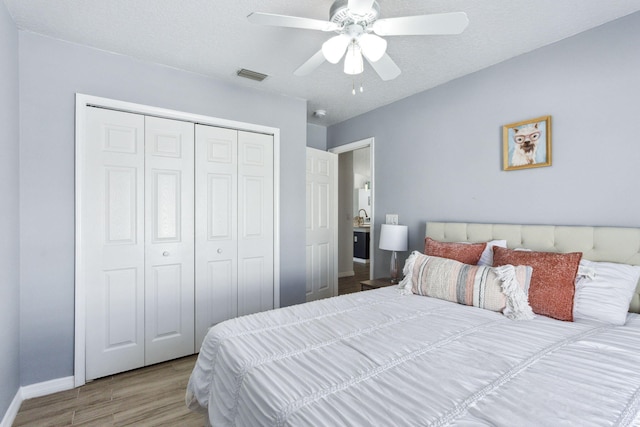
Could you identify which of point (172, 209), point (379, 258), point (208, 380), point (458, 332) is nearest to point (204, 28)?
point (172, 209)

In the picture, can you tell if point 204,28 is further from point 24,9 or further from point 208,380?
point 208,380

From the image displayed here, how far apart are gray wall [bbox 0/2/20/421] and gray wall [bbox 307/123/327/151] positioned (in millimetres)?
2936

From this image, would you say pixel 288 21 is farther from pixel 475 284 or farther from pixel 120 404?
pixel 120 404

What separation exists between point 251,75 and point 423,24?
1753mm

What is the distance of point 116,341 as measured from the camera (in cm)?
244

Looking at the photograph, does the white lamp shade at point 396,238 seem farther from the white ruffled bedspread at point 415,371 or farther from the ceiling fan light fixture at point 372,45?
the ceiling fan light fixture at point 372,45

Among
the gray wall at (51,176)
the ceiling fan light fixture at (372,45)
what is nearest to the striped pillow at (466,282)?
the ceiling fan light fixture at (372,45)

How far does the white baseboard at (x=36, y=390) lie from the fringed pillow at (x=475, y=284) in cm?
256

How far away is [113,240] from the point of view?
95.3 inches

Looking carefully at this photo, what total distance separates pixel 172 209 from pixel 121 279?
0.67 meters

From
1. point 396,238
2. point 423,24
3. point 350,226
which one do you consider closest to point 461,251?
point 396,238

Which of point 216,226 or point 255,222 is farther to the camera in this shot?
point 255,222

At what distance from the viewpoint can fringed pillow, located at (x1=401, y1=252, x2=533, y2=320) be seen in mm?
1812

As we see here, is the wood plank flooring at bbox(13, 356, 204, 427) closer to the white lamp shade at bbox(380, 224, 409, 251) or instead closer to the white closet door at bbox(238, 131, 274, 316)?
the white closet door at bbox(238, 131, 274, 316)
